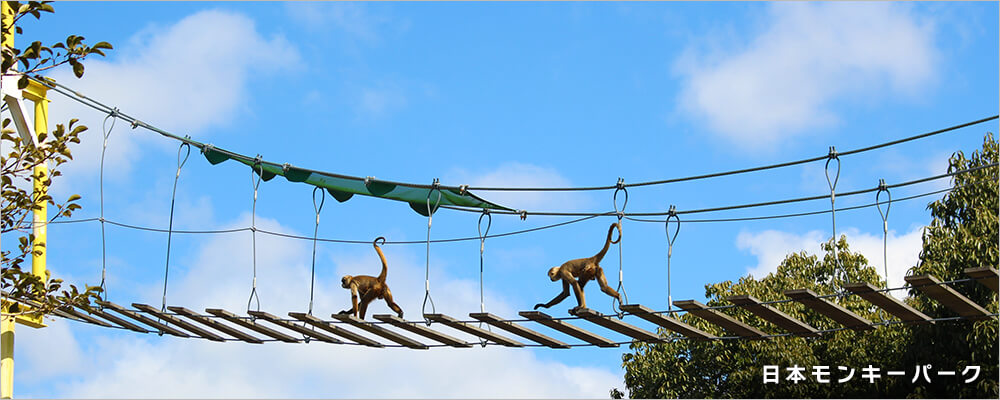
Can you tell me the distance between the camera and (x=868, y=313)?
13.8 m

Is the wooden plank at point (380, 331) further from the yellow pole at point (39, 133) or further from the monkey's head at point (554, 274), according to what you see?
the yellow pole at point (39, 133)

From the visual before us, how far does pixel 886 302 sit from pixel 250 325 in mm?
3805

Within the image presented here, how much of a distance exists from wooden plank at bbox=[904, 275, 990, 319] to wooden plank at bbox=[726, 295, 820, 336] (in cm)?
68

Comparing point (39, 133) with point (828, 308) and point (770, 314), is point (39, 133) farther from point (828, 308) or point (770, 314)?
point (828, 308)

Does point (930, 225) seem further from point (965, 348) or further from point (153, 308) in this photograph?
point (153, 308)

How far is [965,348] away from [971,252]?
108 centimetres

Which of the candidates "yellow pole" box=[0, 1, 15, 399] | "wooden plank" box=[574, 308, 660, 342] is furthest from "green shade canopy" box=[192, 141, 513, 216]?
"yellow pole" box=[0, 1, 15, 399]

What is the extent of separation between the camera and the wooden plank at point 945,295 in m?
5.65

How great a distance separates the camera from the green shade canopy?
25.3 feet

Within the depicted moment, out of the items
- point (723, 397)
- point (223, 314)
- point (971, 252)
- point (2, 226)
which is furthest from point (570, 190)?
point (723, 397)

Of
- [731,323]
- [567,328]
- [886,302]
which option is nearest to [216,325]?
[567,328]

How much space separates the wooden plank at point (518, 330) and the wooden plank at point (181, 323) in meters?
2.03

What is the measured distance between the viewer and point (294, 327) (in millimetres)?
7211

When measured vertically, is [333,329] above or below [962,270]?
below
